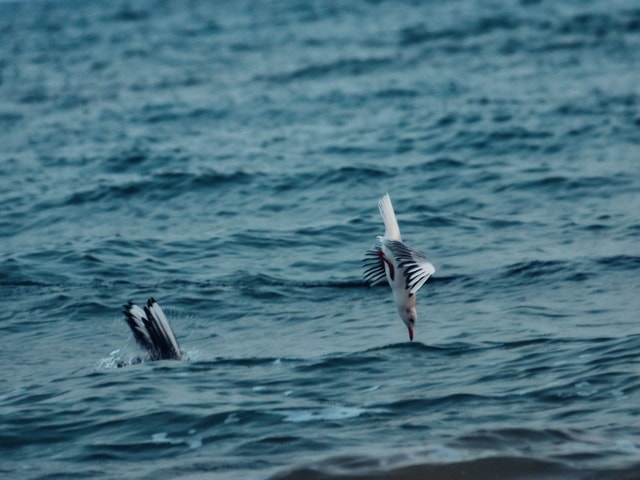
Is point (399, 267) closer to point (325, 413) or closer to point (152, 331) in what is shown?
point (325, 413)

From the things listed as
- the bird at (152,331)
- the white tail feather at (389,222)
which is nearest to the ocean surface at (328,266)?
the bird at (152,331)

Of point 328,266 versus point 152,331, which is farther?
point 328,266

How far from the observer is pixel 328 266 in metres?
10.2

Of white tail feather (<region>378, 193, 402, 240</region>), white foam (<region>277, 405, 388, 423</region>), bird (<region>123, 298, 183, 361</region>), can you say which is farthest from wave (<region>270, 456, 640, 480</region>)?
bird (<region>123, 298, 183, 361</region>)

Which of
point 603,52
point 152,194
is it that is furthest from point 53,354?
point 603,52

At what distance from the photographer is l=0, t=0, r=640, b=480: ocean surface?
19.8ft

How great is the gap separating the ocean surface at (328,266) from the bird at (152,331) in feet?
0.54

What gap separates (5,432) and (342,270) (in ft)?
13.9

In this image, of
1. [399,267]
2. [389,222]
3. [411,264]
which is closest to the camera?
[411,264]

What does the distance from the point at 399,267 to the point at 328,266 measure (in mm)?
3929

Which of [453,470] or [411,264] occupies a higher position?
[411,264]

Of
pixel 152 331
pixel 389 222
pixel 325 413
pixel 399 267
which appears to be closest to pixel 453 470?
pixel 325 413

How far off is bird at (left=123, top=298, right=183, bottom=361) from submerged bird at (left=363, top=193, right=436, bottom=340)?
1617 mm

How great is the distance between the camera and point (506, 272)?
30.8 feet
